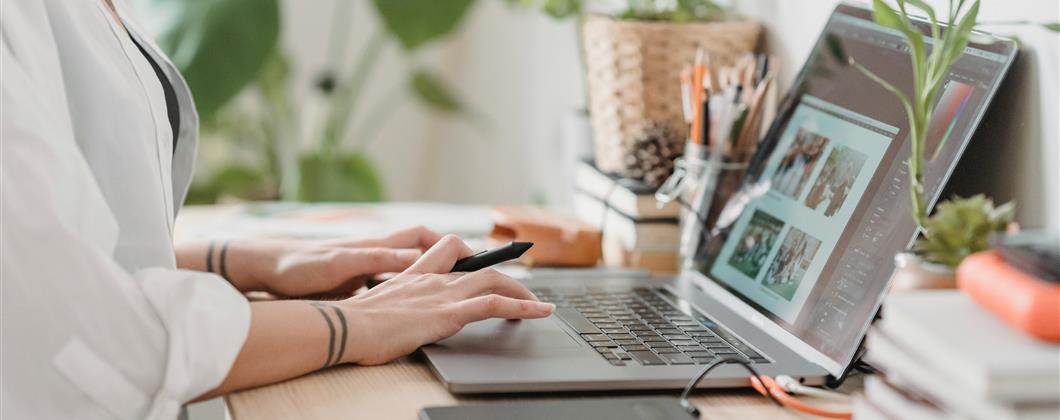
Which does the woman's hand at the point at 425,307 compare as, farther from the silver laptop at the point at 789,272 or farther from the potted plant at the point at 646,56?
the potted plant at the point at 646,56

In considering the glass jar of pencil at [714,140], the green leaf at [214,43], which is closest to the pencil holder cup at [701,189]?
the glass jar of pencil at [714,140]

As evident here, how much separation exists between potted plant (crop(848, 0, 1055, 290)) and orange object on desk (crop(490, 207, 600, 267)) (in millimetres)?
405

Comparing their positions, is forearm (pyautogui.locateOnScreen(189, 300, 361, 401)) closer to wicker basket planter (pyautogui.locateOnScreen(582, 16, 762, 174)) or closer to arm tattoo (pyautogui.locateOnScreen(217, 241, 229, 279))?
arm tattoo (pyautogui.locateOnScreen(217, 241, 229, 279))

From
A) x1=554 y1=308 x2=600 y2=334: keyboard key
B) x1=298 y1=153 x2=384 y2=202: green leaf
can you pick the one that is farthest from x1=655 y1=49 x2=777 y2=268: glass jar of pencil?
x1=298 y1=153 x2=384 y2=202: green leaf

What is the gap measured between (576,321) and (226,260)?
0.37 meters

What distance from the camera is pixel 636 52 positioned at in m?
1.46

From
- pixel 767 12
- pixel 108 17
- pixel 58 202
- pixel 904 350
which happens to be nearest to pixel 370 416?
pixel 58 202

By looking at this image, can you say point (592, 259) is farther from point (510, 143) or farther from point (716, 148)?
point (510, 143)

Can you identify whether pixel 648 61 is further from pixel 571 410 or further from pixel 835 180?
pixel 571 410

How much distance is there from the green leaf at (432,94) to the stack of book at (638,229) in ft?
4.74

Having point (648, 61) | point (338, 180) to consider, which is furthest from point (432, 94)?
point (648, 61)

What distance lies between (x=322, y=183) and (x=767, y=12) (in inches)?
53.1

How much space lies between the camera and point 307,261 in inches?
46.8

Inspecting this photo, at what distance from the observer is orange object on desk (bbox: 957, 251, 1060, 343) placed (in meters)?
0.64
